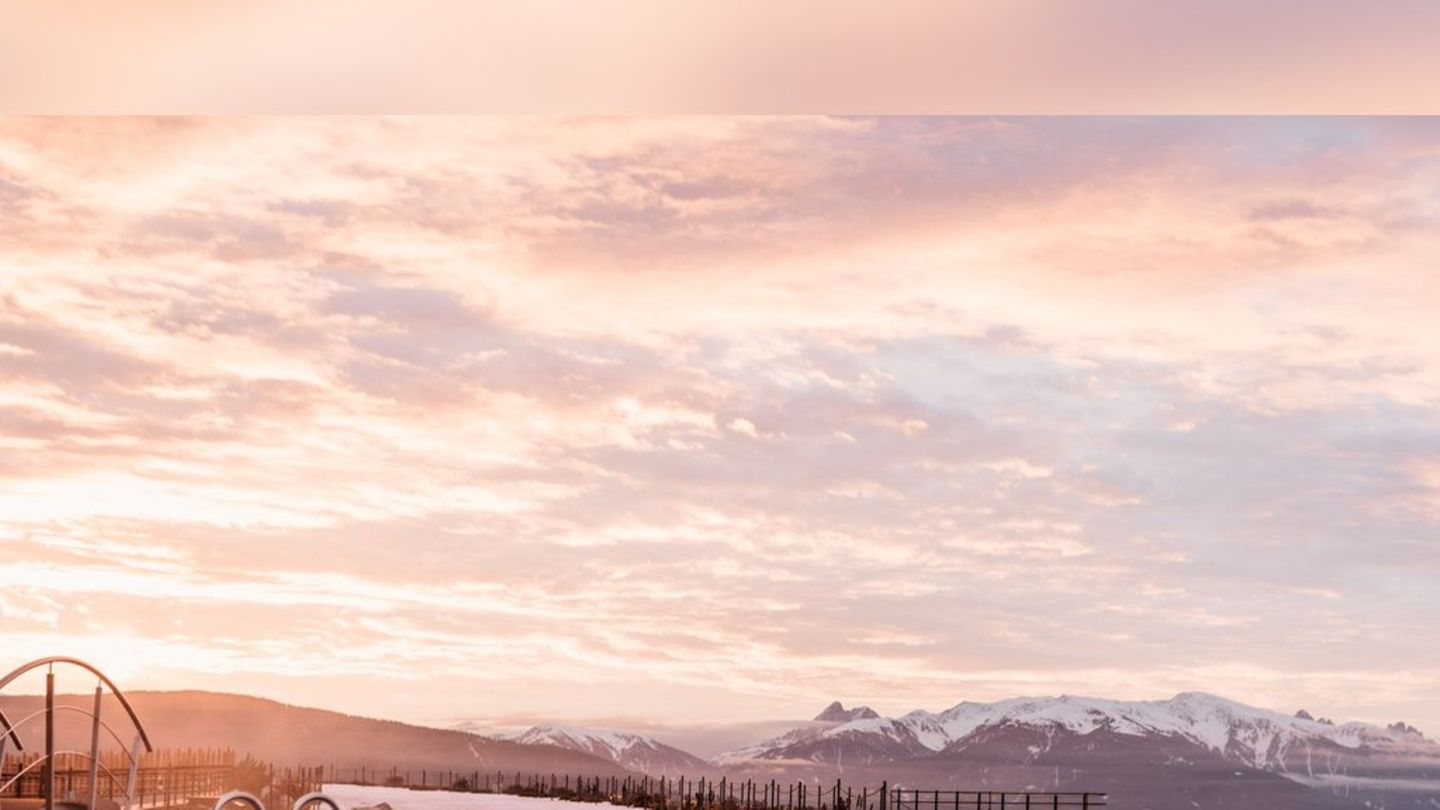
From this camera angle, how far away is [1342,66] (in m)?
5.50

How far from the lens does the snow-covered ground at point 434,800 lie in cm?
1859

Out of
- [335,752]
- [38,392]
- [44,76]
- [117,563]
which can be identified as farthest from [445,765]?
[44,76]

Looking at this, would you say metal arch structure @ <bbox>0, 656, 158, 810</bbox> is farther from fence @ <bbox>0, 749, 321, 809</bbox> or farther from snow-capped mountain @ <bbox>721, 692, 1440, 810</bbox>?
snow-capped mountain @ <bbox>721, 692, 1440, 810</bbox>

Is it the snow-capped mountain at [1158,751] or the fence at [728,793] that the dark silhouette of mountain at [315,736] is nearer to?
the fence at [728,793]

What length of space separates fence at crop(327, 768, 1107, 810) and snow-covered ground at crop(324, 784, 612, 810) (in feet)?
2.03

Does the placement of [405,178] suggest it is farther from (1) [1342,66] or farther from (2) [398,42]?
(1) [1342,66]

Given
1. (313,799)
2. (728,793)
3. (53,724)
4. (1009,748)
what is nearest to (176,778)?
(53,724)

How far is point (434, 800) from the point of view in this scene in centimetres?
2017

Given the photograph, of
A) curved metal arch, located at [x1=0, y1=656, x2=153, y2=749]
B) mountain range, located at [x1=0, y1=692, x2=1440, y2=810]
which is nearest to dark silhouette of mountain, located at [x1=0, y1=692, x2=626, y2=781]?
mountain range, located at [x1=0, y1=692, x2=1440, y2=810]

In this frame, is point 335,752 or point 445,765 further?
point 445,765

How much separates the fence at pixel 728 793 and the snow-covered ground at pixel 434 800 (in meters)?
0.62

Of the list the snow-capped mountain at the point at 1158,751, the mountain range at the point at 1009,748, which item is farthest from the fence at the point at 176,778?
the snow-capped mountain at the point at 1158,751

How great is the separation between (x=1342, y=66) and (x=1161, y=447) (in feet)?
39.7

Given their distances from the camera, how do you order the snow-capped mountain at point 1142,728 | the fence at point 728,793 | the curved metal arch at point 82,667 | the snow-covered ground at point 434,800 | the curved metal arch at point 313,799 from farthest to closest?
the snow-capped mountain at point 1142,728, the fence at point 728,793, the snow-covered ground at point 434,800, the curved metal arch at point 82,667, the curved metal arch at point 313,799
